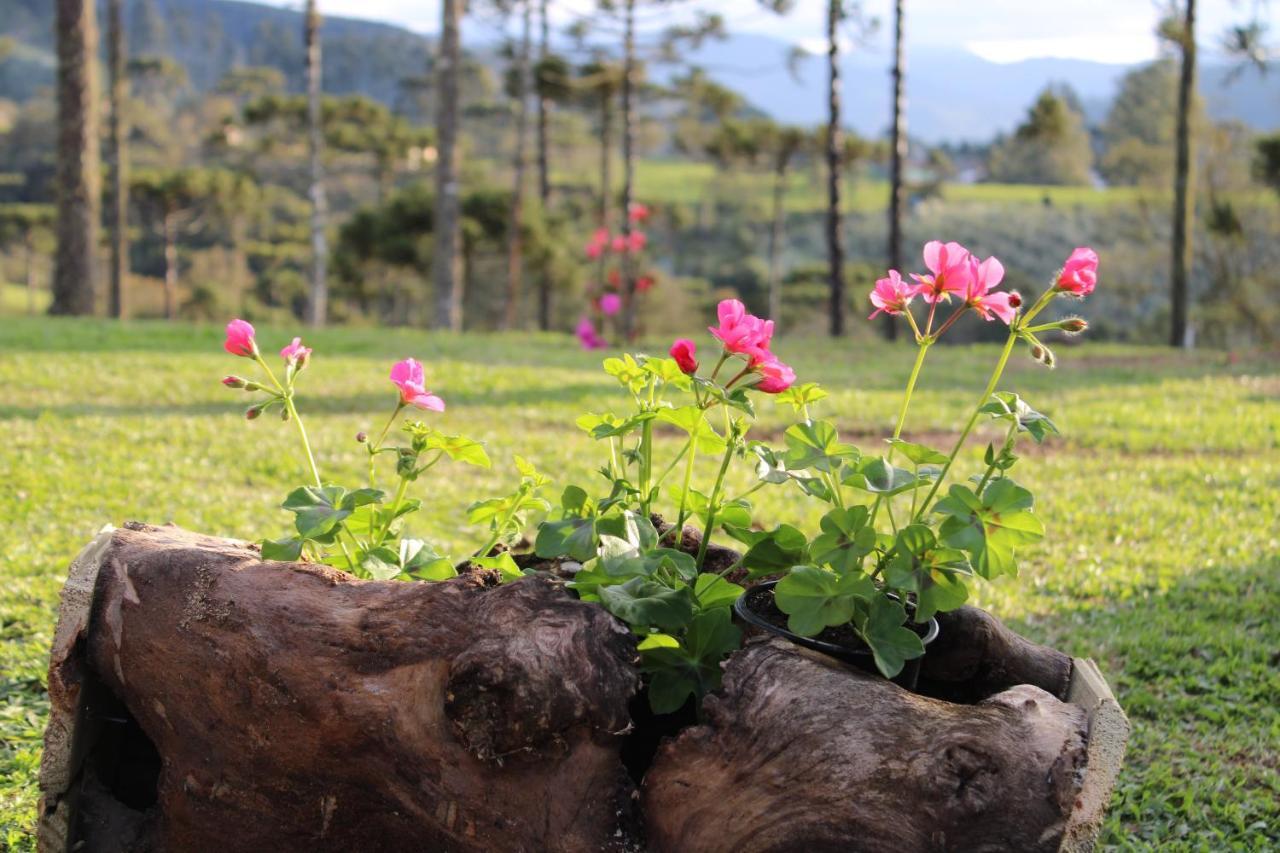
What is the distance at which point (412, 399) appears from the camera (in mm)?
2453

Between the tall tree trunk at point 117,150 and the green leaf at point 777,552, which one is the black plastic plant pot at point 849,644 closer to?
the green leaf at point 777,552

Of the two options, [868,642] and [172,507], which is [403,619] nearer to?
[868,642]

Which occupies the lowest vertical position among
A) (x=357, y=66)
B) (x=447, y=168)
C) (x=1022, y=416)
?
(x=1022, y=416)

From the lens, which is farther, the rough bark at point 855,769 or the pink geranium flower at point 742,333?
the pink geranium flower at point 742,333

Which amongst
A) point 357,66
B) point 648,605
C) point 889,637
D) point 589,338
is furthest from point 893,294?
point 357,66

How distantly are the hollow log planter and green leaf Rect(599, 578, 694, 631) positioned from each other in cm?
4

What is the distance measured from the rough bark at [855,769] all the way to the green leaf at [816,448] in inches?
14.2

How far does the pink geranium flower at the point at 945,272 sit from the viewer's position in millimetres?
2246

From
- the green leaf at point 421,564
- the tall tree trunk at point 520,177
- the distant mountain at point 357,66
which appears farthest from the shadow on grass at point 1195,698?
the distant mountain at point 357,66

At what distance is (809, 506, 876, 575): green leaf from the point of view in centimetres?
216

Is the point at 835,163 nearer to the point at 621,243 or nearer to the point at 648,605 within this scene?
the point at 621,243

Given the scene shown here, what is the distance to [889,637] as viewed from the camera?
83.5 inches

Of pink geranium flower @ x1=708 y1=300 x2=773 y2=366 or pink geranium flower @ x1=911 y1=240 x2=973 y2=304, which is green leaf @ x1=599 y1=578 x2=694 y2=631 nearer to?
pink geranium flower @ x1=708 y1=300 x2=773 y2=366

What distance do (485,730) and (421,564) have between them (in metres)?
0.56
